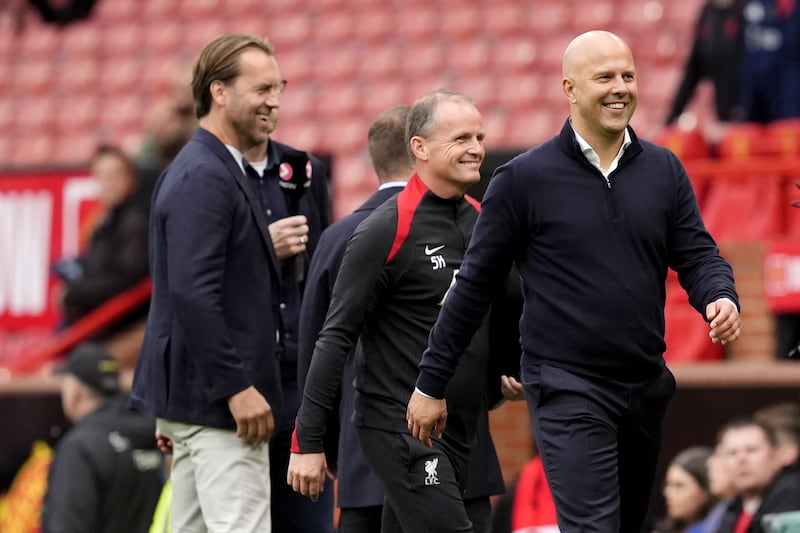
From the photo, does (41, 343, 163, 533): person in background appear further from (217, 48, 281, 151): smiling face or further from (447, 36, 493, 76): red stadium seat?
(447, 36, 493, 76): red stadium seat

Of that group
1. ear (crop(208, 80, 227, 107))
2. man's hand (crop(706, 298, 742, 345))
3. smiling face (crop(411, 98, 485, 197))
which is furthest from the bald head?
ear (crop(208, 80, 227, 107))

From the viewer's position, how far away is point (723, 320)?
13.7 ft

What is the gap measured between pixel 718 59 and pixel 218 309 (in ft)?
22.3

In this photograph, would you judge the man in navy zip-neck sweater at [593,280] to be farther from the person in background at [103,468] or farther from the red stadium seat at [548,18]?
the red stadium seat at [548,18]

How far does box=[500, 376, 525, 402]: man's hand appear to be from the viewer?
16.8 feet

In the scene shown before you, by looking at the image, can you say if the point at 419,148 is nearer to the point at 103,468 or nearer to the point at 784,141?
the point at 103,468

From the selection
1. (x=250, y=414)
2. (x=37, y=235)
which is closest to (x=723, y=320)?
(x=250, y=414)

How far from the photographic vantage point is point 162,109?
38.5 ft

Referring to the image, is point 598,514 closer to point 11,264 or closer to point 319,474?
point 319,474

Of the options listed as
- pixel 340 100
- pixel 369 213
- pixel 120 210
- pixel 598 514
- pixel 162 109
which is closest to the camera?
pixel 598 514

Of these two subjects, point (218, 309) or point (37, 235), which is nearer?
point (218, 309)

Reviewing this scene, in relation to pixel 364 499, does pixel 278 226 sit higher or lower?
higher

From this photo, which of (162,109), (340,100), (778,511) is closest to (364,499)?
(778,511)

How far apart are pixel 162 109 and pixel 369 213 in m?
6.84
